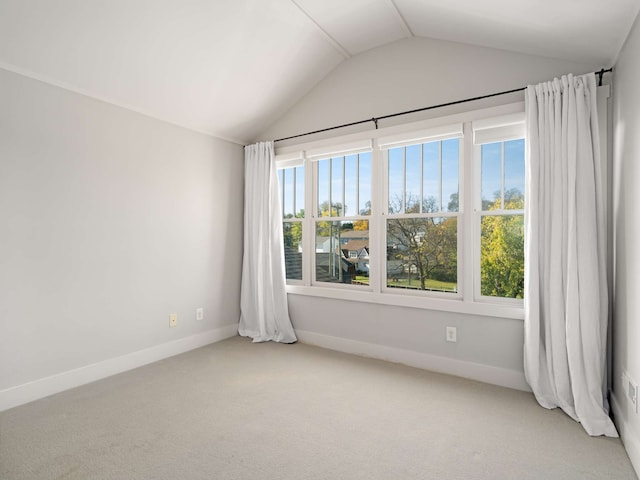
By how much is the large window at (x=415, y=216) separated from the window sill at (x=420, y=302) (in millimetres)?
11

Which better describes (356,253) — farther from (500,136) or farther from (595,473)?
(595,473)

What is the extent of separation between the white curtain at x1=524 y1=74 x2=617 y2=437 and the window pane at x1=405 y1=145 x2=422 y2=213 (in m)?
0.95

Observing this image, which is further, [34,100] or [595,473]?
[34,100]

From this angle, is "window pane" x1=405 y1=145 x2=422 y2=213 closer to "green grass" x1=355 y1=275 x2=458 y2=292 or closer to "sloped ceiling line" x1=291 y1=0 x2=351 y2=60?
"green grass" x1=355 y1=275 x2=458 y2=292

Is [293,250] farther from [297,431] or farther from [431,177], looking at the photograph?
[297,431]

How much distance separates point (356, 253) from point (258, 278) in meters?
1.20

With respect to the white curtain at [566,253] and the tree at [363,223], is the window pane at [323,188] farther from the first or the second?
the white curtain at [566,253]

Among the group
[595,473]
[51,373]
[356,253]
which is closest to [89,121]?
[51,373]

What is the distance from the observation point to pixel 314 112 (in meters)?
3.88

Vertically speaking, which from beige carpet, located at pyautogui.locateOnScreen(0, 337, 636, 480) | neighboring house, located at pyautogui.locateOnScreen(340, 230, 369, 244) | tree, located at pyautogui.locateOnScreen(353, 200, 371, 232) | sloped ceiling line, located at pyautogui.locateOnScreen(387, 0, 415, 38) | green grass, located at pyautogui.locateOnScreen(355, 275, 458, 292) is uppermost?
sloped ceiling line, located at pyautogui.locateOnScreen(387, 0, 415, 38)

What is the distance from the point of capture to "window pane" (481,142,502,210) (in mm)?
2926

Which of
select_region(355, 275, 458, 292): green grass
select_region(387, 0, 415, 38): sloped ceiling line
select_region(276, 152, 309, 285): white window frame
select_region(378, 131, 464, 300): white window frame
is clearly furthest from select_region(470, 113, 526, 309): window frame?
select_region(276, 152, 309, 285): white window frame

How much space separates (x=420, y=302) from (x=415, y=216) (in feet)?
2.67

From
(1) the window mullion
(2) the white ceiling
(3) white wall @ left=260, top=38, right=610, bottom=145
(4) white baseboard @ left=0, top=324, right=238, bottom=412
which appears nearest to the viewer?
(2) the white ceiling
